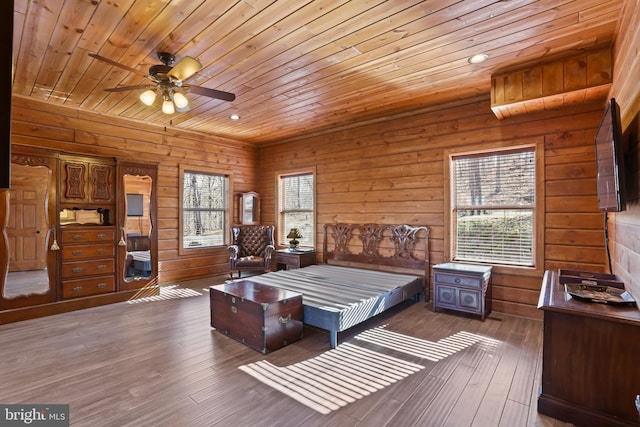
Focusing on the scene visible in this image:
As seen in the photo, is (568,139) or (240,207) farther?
(240,207)

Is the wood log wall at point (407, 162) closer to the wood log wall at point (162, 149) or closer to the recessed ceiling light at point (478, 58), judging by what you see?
the wood log wall at point (162, 149)

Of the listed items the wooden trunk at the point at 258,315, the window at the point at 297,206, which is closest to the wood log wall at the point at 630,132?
the wooden trunk at the point at 258,315

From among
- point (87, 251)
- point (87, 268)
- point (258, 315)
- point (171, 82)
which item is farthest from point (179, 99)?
point (87, 268)

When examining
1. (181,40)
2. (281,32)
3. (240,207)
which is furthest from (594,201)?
(240,207)

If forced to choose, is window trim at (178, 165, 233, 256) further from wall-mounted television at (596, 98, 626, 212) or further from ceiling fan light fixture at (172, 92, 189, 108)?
wall-mounted television at (596, 98, 626, 212)

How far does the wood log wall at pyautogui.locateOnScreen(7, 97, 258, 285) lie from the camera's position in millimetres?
4284

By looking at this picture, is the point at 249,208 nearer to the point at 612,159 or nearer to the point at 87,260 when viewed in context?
the point at 87,260

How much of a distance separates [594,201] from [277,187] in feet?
16.5

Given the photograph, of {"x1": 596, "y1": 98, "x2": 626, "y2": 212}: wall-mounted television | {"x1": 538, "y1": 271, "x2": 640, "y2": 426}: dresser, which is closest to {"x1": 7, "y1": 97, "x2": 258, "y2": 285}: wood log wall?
{"x1": 538, "y1": 271, "x2": 640, "y2": 426}: dresser

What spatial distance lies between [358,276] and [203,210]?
11.3 feet

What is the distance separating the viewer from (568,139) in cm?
349

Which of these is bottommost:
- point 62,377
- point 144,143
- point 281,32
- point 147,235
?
point 62,377

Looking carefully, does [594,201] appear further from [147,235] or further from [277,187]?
[147,235]

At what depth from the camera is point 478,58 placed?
302 centimetres
